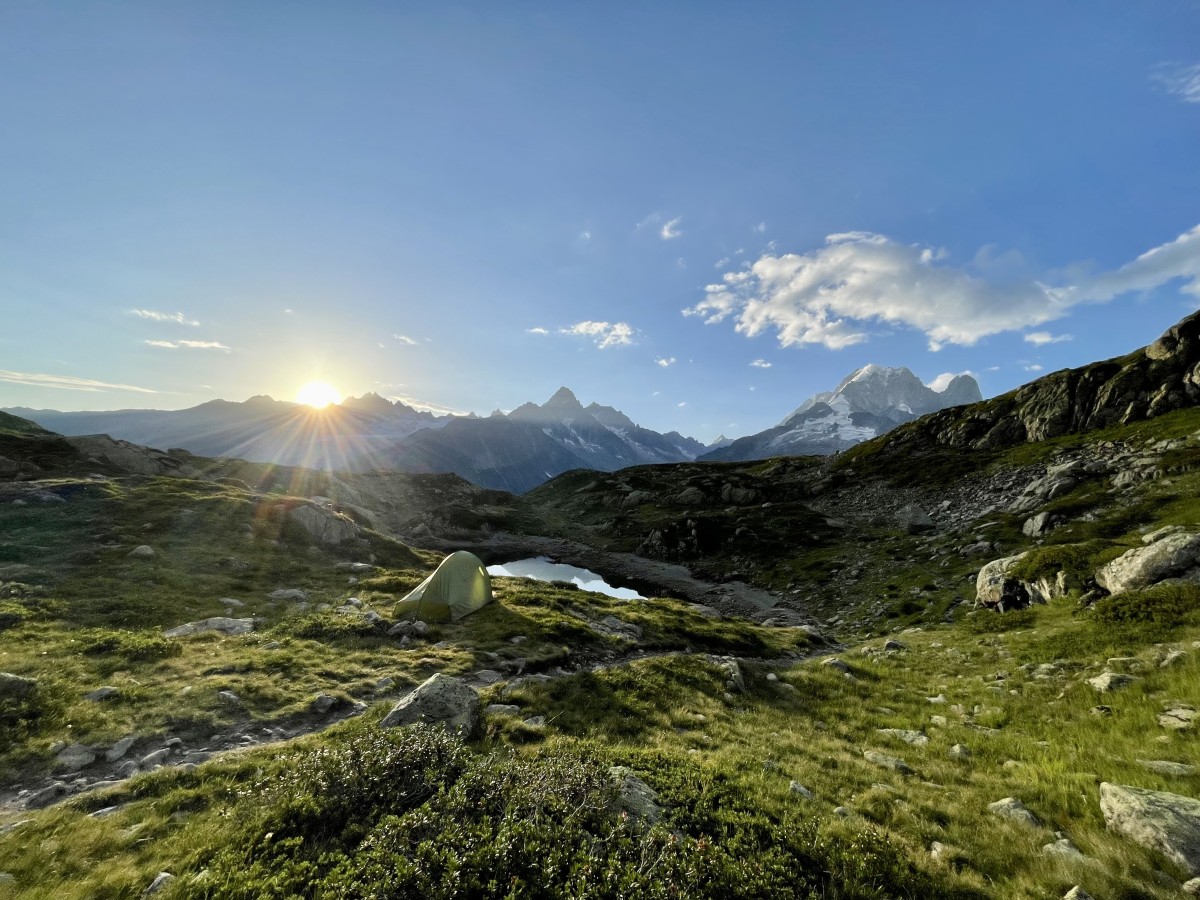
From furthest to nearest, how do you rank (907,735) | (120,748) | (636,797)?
(907,735), (120,748), (636,797)

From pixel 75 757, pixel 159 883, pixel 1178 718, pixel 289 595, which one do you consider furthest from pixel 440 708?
pixel 289 595

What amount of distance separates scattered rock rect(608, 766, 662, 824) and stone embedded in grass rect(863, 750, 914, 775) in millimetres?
8037

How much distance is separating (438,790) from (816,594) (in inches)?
2218

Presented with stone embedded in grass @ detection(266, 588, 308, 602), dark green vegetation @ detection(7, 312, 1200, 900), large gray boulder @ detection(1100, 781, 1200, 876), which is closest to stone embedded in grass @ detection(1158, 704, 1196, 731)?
dark green vegetation @ detection(7, 312, 1200, 900)

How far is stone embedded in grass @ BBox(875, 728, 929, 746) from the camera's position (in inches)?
596

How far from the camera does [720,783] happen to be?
10625 millimetres

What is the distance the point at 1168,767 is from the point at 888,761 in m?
5.72

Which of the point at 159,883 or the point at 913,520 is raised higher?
the point at 913,520

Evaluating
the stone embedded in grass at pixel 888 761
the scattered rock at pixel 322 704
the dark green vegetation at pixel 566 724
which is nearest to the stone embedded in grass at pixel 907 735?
the dark green vegetation at pixel 566 724

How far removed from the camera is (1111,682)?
15812mm

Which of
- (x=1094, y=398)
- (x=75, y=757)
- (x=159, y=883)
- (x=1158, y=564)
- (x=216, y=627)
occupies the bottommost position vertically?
(x=216, y=627)

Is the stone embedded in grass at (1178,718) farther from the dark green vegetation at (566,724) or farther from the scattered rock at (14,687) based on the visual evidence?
the scattered rock at (14,687)

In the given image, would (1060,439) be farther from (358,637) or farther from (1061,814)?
(358,637)

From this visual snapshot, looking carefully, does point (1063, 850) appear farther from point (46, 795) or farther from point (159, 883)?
point (46, 795)
